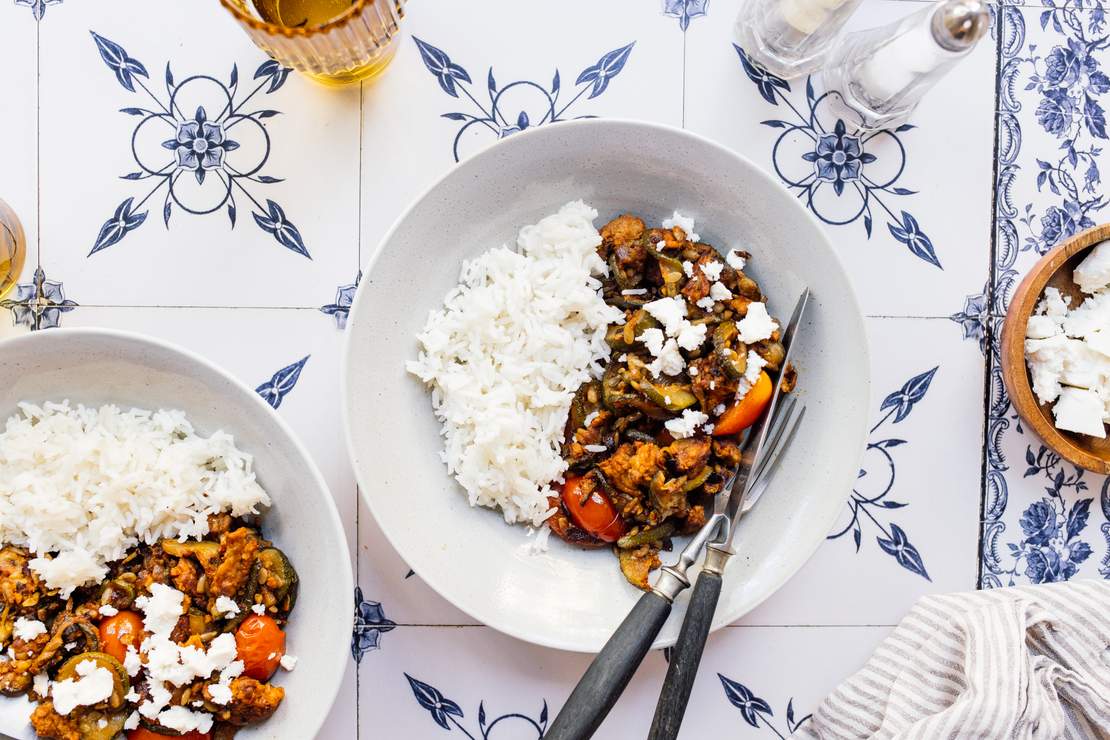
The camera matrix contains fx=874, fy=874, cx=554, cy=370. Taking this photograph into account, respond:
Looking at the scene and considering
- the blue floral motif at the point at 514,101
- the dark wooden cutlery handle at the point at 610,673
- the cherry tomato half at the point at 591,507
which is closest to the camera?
the dark wooden cutlery handle at the point at 610,673

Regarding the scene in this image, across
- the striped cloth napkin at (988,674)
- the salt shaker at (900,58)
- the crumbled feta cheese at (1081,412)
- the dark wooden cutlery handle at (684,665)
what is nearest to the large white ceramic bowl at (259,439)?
the dark wooden cutlery handle at (684,665)

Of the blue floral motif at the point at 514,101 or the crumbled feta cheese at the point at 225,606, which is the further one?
the blue floral motif at the point at 514,101

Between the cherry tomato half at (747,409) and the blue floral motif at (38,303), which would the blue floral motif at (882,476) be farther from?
the blue floral motif at (38,303)

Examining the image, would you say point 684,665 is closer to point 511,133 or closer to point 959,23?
point 511,133

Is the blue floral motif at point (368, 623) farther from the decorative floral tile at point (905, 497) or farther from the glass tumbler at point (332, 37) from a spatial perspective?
the glass tumbler at point (332, 37)

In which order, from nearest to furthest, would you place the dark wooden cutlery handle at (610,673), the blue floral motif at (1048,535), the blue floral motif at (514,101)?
the dark wooden cutlery handle at (610,673) → the blue floral motif at (514,101) → the blue floral motif at (1048,535)

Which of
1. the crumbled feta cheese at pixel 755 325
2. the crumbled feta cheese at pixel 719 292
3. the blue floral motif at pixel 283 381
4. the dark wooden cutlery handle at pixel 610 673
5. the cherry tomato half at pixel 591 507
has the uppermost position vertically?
the crumbled feta cheese at pixel 719 292

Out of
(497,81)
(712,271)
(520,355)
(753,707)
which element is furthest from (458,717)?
(497,81)

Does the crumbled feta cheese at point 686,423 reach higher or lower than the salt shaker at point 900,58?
lower
